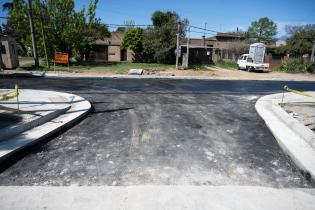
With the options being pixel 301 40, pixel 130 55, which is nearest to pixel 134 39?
pixel 130 55

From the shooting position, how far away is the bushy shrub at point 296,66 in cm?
2873

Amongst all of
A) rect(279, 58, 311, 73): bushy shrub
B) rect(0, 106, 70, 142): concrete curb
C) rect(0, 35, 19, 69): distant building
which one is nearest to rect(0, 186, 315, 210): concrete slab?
rect(0, 106, 70, 142): concrete curb

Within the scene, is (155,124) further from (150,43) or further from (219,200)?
(150,43)

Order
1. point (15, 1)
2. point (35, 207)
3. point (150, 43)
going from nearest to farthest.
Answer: point (35, 207) → point (15, 1) → point (150, 43)

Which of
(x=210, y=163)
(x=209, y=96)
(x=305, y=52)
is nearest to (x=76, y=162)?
(x=210, y=163)

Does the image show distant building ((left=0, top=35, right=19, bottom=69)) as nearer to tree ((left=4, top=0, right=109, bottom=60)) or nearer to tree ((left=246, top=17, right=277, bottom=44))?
tree ((left=4, top=0, right=109, bottom=60))

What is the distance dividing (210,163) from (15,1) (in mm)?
29621

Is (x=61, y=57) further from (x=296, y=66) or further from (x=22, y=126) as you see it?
(x=296, y=66)

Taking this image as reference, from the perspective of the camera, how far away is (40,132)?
6.05 metres

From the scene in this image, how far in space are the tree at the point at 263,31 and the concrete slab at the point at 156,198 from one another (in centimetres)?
7453

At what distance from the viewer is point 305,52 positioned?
43000mm

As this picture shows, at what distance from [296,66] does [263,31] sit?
48.7 metres

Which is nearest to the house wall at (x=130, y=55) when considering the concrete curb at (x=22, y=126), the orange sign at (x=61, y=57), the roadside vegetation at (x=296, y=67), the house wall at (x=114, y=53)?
the house wall at (x=114, y=53)

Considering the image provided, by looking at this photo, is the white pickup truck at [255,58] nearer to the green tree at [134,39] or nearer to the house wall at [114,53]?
the green tree at [134,39]
